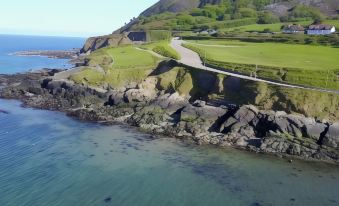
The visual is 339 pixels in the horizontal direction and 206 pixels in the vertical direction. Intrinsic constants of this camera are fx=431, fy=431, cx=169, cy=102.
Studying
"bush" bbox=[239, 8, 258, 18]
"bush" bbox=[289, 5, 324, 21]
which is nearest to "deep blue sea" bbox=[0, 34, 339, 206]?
"bush" bbox=[289, 5, 324, 21]

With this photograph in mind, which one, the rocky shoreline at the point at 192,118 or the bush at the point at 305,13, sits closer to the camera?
the rocky shoreline at the point at 192,118

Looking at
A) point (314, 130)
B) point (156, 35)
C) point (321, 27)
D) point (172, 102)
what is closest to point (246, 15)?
point (156, 35)

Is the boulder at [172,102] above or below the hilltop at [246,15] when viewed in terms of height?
below

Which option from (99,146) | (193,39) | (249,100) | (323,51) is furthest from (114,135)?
(193,39)

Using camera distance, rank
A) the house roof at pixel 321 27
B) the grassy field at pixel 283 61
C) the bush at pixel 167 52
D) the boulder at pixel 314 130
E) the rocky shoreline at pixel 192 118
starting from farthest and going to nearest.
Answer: the house roof at pixel 321 27
the bush at pixel 167 52
the grassy field at pixel 283 61
the boulder at pixel 314 130
the rocky shoreline at pixel 192 118

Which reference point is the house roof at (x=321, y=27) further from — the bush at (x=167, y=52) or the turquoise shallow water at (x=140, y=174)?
the turquoise shallow water at (x=140, y=174)

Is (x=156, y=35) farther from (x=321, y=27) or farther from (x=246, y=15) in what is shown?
(x=321, y=27)

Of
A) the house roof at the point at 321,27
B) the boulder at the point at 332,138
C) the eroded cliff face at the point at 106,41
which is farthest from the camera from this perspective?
the eroded cliff face at the point at 106,41

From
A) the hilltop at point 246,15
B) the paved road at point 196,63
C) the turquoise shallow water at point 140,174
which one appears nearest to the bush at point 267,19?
the hilltop at point 246,15
